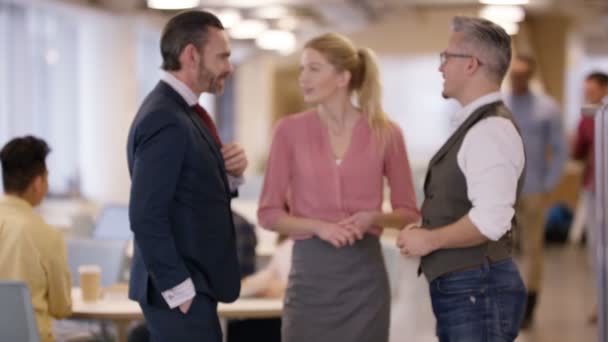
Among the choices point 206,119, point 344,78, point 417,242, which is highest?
point 344,78

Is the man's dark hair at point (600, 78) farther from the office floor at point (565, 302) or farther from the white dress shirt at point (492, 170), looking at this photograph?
the white dress shirt at point (492, 170)

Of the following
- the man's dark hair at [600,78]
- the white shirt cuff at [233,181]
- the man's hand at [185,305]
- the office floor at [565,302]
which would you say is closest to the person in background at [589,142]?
the man's dark hair at [600,78]

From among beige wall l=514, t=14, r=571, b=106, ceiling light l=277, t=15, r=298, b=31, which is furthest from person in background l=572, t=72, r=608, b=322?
beige wall l=514, t=14, r=571, b=106

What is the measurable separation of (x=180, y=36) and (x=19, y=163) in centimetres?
99

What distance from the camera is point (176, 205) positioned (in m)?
2.77

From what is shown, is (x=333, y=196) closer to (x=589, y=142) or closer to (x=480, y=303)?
(x=480, y=303)

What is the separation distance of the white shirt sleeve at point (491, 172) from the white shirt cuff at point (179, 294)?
2.61 ft

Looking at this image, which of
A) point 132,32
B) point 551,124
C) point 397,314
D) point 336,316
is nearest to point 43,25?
point 132,32

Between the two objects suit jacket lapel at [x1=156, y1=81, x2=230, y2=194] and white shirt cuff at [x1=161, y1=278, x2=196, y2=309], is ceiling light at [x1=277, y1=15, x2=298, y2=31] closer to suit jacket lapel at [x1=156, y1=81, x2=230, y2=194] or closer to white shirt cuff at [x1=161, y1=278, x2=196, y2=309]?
suit jacket lapel at [x1=156, y1=81, x2=230, y2=194]

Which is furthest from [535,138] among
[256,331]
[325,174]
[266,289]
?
[325,174]

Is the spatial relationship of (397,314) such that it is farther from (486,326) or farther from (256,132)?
(256,132)

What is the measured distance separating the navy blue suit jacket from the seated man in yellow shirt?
72 cm

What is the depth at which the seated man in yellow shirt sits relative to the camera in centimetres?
344

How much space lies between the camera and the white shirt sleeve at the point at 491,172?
8.55 ft
